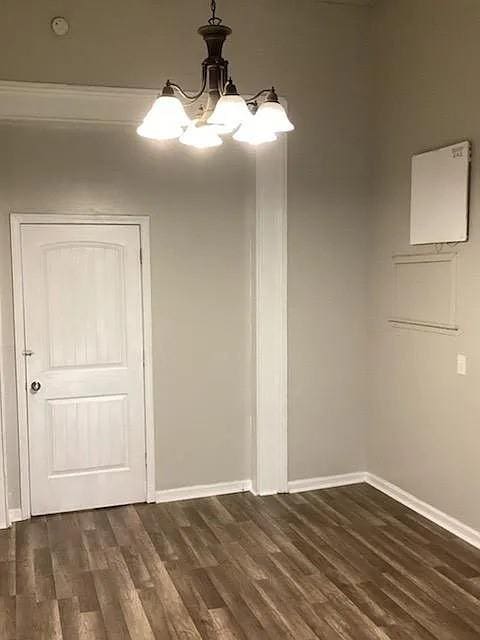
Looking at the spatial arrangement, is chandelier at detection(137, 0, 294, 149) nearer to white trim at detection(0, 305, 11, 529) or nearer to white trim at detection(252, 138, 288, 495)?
white trim at detection(252, 138, 288, 495)

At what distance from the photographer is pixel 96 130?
178 inches

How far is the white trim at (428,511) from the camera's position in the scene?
13.3 feet

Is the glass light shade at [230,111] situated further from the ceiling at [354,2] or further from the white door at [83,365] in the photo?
the ceiling at [354,2]

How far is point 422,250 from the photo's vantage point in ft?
14.5

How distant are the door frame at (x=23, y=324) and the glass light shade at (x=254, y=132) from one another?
Answer: 6.48 ft

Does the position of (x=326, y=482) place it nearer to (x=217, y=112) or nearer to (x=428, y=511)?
(x=428, y=511)

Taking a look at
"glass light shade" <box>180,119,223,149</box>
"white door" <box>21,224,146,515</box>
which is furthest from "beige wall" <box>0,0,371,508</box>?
"glass light shade" <box>180,119,223,149</box>

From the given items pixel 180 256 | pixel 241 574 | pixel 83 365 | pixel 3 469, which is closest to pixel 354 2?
Result: pixel 180 256

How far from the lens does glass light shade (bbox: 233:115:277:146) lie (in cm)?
264

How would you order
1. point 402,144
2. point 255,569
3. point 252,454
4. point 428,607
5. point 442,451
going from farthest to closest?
point 252,454
point 402,144
point 442,451
point 255,569
point 428,607

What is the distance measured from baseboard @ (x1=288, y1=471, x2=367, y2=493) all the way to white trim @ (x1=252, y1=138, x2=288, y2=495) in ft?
0.32

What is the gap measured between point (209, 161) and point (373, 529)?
2.73m

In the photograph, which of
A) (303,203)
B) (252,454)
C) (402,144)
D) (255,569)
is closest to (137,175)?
(303,203)

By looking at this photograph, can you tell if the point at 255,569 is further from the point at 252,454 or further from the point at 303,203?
the point at 303,203
